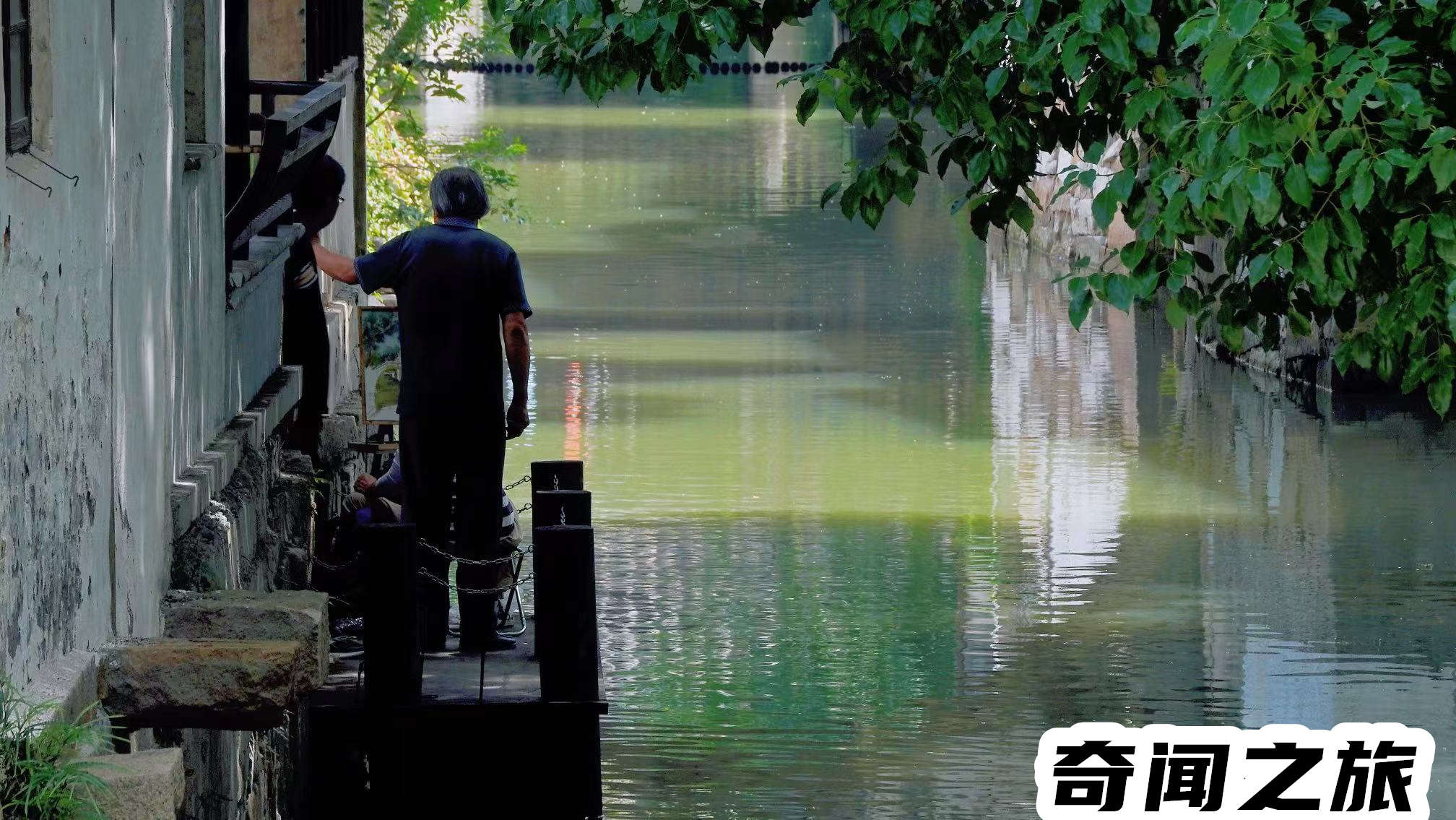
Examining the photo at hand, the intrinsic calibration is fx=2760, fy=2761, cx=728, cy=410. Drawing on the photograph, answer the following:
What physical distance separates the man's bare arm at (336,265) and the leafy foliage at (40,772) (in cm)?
474

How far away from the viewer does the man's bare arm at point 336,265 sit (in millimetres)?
10102

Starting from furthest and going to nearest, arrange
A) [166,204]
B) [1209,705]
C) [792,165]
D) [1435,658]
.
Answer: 1. [792,165]
2. [1435,658]
3. [1209,705]
4. [166,204]

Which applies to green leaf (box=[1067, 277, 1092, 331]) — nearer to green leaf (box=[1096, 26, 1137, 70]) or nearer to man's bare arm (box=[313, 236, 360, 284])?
green leaf (box=[1096, 26, 1137, 70])

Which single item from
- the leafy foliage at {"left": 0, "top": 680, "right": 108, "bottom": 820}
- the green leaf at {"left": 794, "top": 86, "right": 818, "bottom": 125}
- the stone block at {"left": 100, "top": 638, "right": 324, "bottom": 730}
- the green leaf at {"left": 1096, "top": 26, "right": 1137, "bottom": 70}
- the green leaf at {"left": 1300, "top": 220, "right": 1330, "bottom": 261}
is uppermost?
the green leaf at {"left": 1096, "top": 26, "right": 1137, "bottom": 70}

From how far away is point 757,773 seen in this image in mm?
11133

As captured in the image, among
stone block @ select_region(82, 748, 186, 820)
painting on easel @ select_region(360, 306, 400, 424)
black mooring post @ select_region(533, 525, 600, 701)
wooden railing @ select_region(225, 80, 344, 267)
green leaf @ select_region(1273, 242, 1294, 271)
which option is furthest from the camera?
painting on easel @ select_region(360, 306, 400, 424)

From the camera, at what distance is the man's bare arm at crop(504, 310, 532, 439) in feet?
31.7

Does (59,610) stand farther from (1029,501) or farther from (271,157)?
(1029,501)

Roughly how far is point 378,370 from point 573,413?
27.7ft

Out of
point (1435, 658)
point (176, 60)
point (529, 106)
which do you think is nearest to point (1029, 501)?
point (1435, 658)

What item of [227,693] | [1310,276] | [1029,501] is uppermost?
[1310,276]

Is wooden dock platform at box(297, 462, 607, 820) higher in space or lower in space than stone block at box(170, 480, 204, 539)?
lower

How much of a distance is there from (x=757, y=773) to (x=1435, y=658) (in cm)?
409

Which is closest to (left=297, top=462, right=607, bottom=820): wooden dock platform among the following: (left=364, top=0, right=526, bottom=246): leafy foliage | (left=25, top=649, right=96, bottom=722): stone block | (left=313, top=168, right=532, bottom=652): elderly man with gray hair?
(left=313, top=168, right=532, bottom=652): elderly man with gray hair
